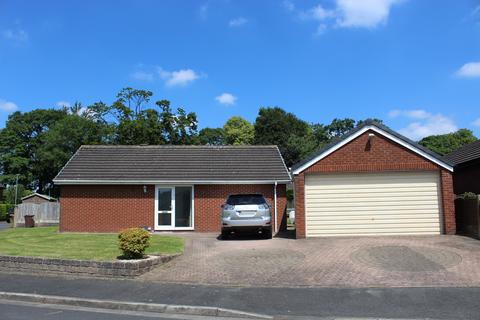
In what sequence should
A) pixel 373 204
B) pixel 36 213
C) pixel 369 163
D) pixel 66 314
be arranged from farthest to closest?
pixel 36 213 < pixel 373 204 < pixel 369 163 < pixel 66 314

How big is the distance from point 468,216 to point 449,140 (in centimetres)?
5938

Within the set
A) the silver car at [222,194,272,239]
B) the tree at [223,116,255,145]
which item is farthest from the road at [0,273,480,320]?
the tree at [223,116,255,145]

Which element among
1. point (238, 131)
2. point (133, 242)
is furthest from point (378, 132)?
point (238, 131)

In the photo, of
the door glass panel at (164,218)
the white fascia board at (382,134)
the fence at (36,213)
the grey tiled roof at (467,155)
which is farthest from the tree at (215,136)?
the white fascia board at (382,134)

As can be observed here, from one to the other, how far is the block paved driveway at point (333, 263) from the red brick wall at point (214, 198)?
4952 millimetres

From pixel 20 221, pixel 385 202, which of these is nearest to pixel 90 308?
pixel 385 202

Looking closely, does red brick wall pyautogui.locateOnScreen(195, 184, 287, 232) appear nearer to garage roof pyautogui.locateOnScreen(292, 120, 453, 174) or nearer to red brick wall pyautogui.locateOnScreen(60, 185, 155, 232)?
red brick wall pyautogui.locateOnScreen(60, 185, 155, 232)

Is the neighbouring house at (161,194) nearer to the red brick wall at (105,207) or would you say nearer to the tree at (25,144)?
the red brick wall at (105,207)

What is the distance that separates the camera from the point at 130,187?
72.2 feet

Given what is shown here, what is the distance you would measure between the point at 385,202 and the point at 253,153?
7962mm

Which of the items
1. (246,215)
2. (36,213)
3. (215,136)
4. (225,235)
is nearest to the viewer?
(246,215)

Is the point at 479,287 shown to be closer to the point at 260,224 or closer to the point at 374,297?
the point at 374,297

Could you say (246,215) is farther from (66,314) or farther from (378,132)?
(66,314)

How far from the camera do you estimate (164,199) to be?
2203 cm
